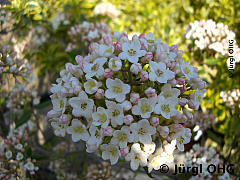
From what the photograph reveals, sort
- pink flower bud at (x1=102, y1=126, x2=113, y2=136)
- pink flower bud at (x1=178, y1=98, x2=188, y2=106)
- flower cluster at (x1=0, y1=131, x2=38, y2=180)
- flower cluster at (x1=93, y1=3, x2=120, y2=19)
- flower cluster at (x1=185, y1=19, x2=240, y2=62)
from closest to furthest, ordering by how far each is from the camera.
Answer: pink flower bud at (x1=102, y1=126, x2=113, y2=136) → pink flower bud at (x1=178, y1=98, x2=188, y2=106) → flower cluster at (x1=0, y1=131, x2=38, y2=180) → flower cluster at (x1=185, y1=19, x2=240, y2=62) → flower cluster at (x1=93, y1=3, x2=120, y2=19)

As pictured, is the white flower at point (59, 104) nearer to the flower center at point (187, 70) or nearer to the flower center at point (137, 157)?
the flower center at point (137, 157)

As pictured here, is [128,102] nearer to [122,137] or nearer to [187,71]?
[122,137]

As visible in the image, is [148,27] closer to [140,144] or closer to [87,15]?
[87,15]

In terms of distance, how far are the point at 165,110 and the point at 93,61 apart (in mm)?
407

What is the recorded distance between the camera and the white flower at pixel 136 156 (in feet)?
2.91

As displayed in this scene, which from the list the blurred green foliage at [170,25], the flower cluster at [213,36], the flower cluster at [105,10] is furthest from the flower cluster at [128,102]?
the flower cluster at [105,10]

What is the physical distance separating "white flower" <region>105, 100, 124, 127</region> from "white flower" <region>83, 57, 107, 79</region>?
0.14 meters

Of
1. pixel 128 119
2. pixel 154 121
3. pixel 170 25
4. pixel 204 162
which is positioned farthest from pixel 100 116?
pixel 170 25

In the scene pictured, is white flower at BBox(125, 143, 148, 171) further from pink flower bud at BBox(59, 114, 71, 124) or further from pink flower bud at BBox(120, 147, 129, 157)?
pink flower bud at BBox(59, 114, 71, 124)

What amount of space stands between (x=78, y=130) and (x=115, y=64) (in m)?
0.33

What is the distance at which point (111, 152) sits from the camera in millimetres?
920

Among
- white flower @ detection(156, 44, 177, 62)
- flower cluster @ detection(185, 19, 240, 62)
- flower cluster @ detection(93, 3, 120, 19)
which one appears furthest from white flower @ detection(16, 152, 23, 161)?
flower cluster @ detection(93, 3, 120, 19)

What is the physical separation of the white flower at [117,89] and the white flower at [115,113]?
1.0 inches

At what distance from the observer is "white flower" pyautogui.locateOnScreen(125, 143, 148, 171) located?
0.89 m
